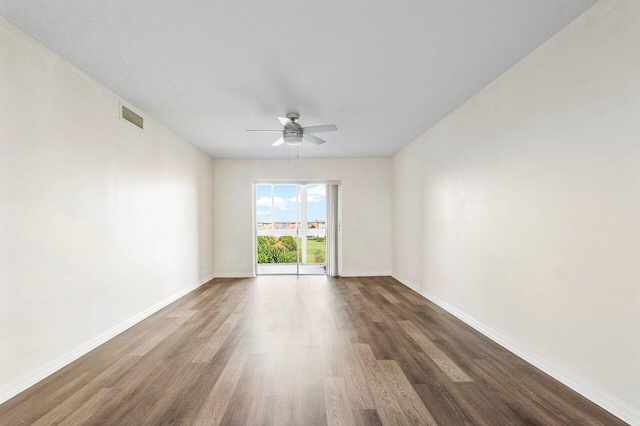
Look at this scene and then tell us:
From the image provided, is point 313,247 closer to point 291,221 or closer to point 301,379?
point 291,221

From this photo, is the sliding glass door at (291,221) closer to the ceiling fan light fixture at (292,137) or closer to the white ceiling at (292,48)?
the ceiling fan light fixture at (292,137)

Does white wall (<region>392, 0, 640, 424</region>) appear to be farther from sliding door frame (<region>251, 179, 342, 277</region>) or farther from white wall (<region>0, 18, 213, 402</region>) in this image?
white wall (<region>0, 18, 213, 402</region>)

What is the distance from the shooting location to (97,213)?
10.2ft

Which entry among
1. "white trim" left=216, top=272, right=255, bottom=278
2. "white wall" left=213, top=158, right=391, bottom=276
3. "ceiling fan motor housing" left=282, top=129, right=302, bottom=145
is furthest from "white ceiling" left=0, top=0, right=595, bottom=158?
"white trim" left=216, top=272, right=255, bottom=278

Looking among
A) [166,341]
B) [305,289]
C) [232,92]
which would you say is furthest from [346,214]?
[166,341]

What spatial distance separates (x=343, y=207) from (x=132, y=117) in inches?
169

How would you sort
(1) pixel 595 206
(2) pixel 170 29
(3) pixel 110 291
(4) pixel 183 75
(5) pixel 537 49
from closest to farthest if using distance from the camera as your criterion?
(1) pixel 595 206 → (2) pixel 170 29 → (5) pixel 537 49 → (4) pixel 183 75 → (3) pixel 110 291

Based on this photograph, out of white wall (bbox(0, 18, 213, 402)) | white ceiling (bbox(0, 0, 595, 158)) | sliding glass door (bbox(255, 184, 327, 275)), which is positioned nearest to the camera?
white ceiling (bbox(0, 0, 595, 158))

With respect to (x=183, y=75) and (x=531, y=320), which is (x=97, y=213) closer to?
(x=183, y=75)

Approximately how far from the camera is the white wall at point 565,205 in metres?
1.88

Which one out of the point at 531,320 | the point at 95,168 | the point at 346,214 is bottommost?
the point at 531,320

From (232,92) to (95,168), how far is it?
5.04 feet

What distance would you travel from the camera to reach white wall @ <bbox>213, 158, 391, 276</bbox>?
22.7 ft

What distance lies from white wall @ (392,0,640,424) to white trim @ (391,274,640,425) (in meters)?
0.01
